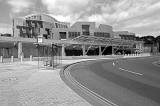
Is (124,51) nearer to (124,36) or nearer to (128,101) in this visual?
(124,36)

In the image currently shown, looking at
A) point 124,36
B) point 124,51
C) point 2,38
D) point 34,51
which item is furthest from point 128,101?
point 124,36

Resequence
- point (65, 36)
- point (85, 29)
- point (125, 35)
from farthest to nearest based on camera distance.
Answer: point (125, 35)
point (85, 29)
point (65, 36)

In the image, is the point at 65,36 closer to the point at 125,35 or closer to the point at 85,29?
the point at 85,29

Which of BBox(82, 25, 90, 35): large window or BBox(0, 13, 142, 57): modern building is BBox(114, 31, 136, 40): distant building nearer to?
BBox(0, 13, 142, 57): modern building

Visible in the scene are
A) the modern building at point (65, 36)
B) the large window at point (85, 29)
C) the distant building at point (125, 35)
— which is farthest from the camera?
the distant building at point (125, 35)

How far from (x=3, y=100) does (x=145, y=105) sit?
479 cm

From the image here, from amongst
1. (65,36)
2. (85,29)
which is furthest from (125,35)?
(65,36)

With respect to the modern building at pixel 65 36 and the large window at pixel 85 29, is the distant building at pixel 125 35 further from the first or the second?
the large window at pixel 85 29

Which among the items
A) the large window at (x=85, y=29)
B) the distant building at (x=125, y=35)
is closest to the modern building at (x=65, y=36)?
the large window at (x=85, y=29)

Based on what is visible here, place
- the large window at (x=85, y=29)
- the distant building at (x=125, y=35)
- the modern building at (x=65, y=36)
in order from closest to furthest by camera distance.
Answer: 1. the modern building at (x=65, y=36)
2. the large window at (x=85, y=29)
3. the distant building at (x=125, y=35)

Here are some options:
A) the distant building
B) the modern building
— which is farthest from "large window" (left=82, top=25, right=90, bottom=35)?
the distant building

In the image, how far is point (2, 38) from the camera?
122 feet

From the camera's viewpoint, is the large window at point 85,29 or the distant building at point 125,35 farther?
the distant building at point 125,35

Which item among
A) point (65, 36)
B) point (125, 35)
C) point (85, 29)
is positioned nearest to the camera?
point (65, 36)
